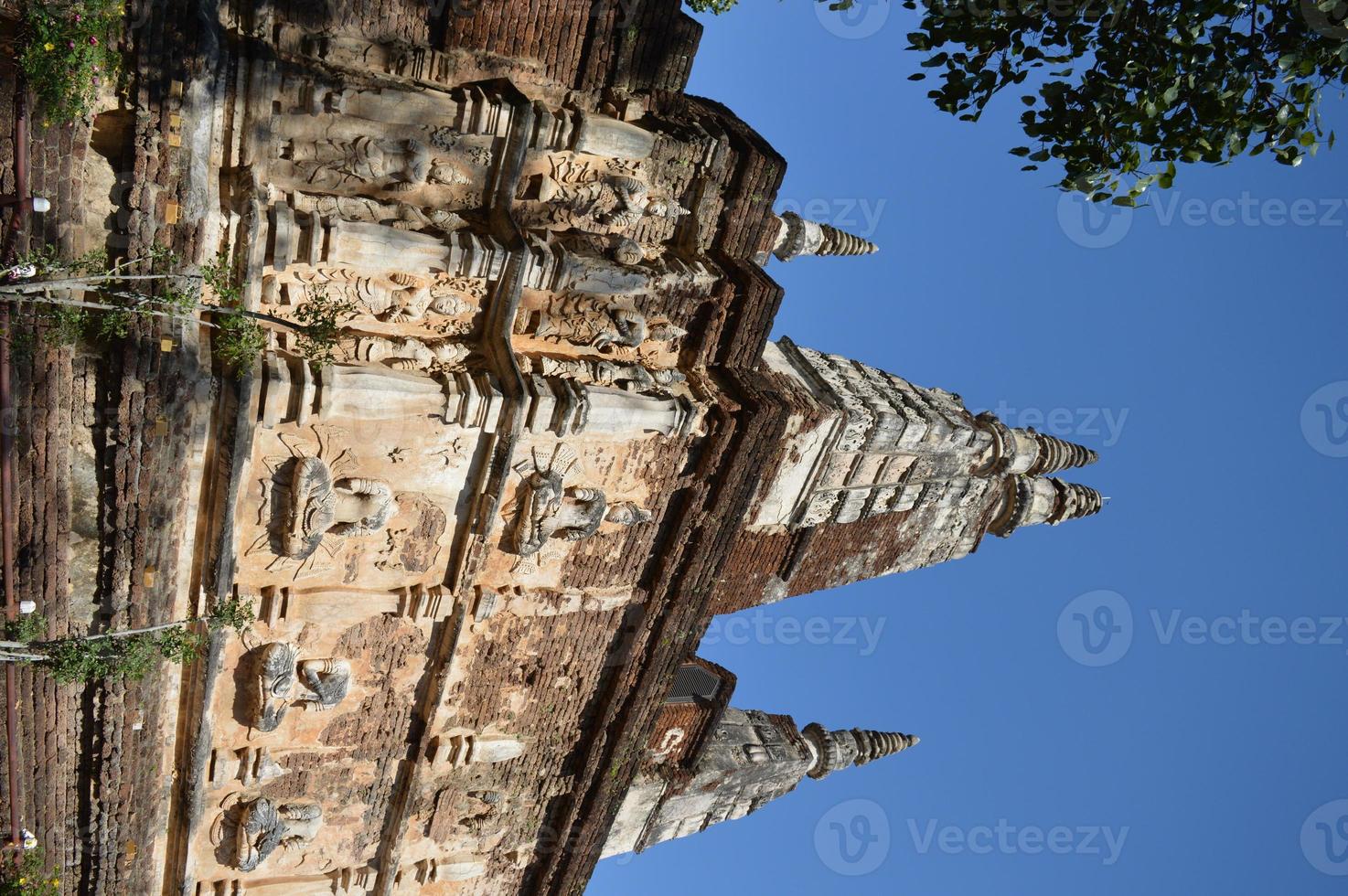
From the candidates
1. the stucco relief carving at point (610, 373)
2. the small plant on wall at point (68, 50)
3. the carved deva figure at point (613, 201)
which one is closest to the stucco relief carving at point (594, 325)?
the stucco relief carving at point (610, 373)

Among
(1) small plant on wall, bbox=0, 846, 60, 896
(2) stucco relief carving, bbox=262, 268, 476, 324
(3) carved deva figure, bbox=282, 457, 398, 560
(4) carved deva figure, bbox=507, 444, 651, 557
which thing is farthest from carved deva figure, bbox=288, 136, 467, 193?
(1) small plant on wall, bbox=0, 846, 60, 896

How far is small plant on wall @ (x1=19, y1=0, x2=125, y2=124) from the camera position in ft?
23.2

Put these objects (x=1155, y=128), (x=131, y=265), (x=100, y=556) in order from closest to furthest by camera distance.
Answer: (x=131, y=265)
(x=100, y=556)
(x=1155, y=128)

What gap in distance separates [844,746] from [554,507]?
934 cm

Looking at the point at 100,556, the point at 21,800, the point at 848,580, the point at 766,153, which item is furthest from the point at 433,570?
the point at 848,580

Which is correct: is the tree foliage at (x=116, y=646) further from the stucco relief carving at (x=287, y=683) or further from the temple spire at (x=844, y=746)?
the temple spire at (x=844, y=746)

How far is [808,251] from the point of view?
52.1 ft

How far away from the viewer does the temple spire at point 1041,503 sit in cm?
1789

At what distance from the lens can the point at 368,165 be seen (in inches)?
356

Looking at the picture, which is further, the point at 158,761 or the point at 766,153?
the point at 766,153

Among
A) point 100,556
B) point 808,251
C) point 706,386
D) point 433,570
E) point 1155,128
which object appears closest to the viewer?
point 100,556

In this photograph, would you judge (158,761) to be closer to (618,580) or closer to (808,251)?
(618,580)

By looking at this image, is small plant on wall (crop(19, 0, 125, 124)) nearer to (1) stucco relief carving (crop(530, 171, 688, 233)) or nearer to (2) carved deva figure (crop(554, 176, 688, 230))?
(1) stucco relief carving (crop(530, 171, 688, 233))

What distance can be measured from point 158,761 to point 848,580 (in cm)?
→ 991
